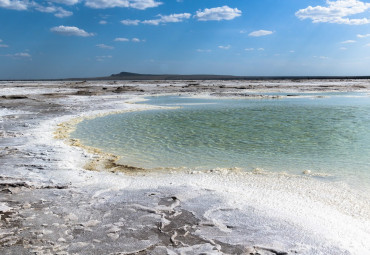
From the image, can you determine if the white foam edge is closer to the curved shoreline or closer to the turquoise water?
the curved shoreline

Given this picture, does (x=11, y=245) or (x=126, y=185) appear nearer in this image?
(x=11, y=245)

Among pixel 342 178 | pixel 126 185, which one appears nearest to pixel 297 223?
pixel 342 178

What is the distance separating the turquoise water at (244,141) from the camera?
8719 mm

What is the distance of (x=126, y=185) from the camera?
702 centimetres

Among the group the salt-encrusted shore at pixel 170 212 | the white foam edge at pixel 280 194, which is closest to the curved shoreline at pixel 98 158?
the salt-encrusted shore at pixel 170 212

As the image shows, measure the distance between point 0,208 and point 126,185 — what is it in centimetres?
237

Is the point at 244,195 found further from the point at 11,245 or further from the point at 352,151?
the point at 352,151

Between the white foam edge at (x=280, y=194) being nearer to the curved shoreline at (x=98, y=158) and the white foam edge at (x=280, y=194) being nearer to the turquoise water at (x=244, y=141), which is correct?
the curved shoreline at (x=98, y=158)

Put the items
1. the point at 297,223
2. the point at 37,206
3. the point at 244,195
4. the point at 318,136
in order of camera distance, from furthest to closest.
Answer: the point at 318,136 < the point at 244,195 < the point at 37,206 < the point at 297,223

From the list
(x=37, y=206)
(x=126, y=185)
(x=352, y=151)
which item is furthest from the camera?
(x=352, y=151)

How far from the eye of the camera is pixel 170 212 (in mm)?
5590

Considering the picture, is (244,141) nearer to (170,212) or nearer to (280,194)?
(280,194)

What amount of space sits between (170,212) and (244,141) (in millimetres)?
6404

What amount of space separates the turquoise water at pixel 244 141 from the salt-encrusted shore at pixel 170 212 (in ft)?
3.48
